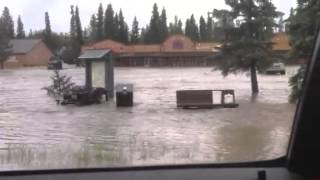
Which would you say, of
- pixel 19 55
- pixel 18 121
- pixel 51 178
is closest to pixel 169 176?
pixel 51 178

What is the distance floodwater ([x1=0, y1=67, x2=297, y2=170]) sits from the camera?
8648 millimetres

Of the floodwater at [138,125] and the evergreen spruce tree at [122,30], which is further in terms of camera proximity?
the floodwater at [138,125]

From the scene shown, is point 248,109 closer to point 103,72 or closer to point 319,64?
point 103,72

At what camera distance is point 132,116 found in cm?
1789

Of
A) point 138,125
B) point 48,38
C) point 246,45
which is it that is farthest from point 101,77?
point 48,38

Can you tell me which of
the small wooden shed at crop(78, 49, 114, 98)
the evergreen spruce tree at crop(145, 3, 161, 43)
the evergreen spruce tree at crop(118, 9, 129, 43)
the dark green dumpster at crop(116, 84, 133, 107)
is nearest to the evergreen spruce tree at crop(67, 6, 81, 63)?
the evergreen spruce tree at crop(118, 9, 129, 43)

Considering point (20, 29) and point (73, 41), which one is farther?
point (73, 41)

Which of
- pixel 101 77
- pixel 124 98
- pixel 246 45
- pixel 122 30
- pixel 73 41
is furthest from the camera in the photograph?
pixel 246 45

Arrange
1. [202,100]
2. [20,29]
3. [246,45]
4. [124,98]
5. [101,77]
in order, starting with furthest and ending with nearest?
1. [246,45]
2. [101,77]
3. [124,98]
4. [202,100]
5. [20,29]

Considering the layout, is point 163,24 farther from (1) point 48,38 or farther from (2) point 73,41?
(1) point 48,38

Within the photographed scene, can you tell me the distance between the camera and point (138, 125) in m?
15.2

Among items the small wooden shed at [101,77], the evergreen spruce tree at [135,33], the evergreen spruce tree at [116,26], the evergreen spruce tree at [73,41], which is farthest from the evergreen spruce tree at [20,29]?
the small wooden shed at [101,77]

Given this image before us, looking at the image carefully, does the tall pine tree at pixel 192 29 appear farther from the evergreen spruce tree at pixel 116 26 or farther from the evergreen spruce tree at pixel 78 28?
the evergreen spruce tree at pixel 78 28

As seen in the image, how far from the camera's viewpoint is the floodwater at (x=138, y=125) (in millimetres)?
8648
